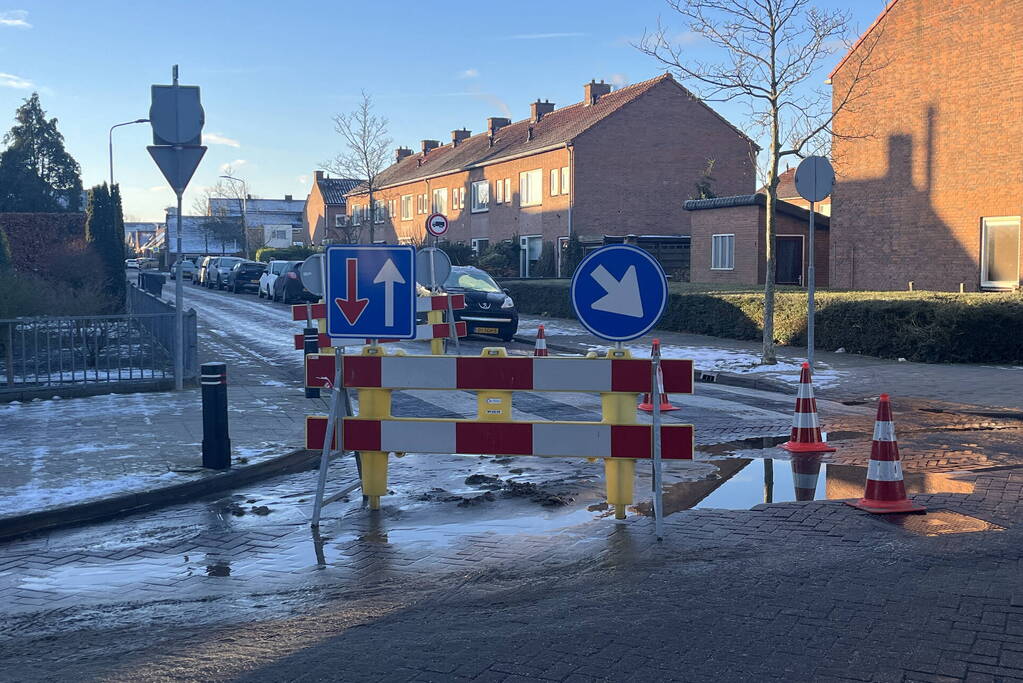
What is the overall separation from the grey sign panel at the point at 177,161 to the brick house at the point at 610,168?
30.4 metres

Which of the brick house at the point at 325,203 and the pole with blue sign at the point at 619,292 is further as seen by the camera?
the brick house at the point at 325,203

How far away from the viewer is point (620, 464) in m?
6.48

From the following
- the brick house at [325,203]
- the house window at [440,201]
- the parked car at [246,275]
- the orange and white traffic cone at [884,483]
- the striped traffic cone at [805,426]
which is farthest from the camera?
the brick house at [325,203]

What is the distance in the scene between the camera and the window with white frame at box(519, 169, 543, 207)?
45031 millimetres

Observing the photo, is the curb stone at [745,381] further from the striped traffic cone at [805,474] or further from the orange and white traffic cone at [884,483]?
the orange and white traffic cone at [884,483]

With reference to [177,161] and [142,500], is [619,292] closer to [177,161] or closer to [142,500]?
[142,500]

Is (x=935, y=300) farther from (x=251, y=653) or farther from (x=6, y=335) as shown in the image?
(x=251, y=653)

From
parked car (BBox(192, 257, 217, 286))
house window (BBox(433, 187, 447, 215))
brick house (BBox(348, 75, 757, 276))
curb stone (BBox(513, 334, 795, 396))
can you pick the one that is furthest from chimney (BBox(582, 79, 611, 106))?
curb stone (BBox(513, 334, 795, 396))

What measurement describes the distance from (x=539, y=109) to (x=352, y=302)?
46.6 metres

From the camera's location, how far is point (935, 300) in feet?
→ 53.3

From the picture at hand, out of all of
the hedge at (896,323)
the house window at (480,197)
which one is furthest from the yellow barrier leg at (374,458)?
the house window at (480,197)

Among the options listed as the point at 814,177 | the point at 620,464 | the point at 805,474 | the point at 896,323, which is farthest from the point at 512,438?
the point at 896,323

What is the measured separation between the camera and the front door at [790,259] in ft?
108

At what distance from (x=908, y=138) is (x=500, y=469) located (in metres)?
20.7
